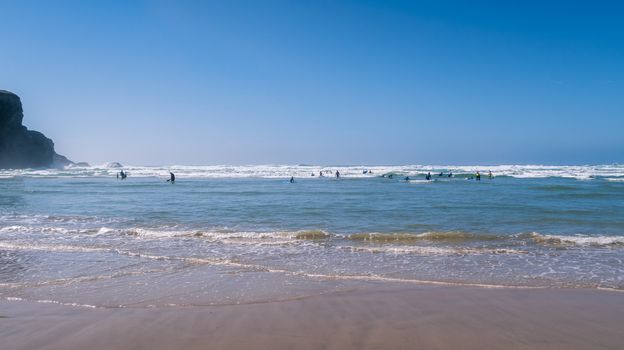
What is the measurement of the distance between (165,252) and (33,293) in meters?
3.56

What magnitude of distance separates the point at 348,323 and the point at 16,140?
375ft

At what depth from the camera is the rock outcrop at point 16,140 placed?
9231cm

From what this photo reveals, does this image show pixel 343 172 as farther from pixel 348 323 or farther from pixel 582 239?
pixel 348 323

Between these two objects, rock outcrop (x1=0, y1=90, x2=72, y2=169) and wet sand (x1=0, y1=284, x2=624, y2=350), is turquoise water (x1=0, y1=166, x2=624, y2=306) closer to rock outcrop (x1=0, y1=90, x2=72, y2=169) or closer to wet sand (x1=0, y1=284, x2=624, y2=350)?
wet sand (x1=0, y1=284, x2=624, y2=350)

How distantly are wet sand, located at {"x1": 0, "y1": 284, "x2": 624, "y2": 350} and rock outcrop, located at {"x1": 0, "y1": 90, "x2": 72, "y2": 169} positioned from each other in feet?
354

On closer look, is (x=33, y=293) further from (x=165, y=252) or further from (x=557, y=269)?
(x=557, y=269)

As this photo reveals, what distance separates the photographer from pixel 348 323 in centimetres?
551

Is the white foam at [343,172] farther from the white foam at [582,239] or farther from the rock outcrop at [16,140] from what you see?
the white foam at [582,239]

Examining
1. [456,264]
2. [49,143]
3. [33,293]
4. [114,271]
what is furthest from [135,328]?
[49,143]

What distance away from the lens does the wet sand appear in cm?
491

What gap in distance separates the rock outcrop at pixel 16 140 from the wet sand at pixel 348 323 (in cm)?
10787

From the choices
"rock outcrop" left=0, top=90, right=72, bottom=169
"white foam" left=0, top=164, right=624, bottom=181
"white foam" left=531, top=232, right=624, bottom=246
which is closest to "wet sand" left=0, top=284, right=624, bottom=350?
"white foam" left=531, top=232, right=624, bottom=246

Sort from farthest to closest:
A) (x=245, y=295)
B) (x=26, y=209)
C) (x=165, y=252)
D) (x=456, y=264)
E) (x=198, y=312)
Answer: (x=26, y=209) < (x=165, y=252) < (x=456, y=264) < (x=245, y=295) < (x=198, y=312)

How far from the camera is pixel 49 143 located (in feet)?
366
